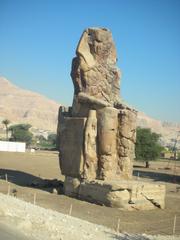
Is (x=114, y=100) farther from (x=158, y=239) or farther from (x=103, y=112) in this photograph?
(x=158, y=239)

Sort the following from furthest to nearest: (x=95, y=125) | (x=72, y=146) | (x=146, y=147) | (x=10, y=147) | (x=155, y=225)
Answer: (x=10, y=147), (x=146, y=147), (x=72, y=146), (x=95, y=125), (x=155, y=225)

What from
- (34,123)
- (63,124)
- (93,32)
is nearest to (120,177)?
(63,124)

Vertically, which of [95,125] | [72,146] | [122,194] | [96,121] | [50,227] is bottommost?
[50,227]

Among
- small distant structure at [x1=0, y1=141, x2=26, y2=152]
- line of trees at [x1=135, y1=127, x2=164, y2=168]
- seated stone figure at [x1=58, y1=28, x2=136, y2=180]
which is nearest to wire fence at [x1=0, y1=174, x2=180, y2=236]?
seated stone figure at [x1=58, y1=28, x2=136, y2=180]

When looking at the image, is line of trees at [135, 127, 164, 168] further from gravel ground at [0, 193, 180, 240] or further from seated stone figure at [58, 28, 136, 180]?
gravel ground at [0, 193, 180, 240]

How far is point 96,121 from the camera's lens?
18.8 metres

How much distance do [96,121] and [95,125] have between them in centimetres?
18

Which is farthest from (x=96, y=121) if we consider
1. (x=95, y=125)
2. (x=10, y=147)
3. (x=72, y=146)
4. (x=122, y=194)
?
(x=10, y=147)

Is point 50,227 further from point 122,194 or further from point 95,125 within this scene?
point 95,125

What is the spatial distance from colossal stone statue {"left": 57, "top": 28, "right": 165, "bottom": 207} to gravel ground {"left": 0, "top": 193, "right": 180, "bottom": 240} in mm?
5480

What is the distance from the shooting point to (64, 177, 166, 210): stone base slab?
16484 mm

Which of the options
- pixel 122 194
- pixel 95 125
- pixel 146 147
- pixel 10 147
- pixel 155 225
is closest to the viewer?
pixel 155 225

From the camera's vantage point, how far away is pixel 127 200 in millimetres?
16641

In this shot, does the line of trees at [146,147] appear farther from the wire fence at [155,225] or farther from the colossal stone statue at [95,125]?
the wire fence at [155,225]
